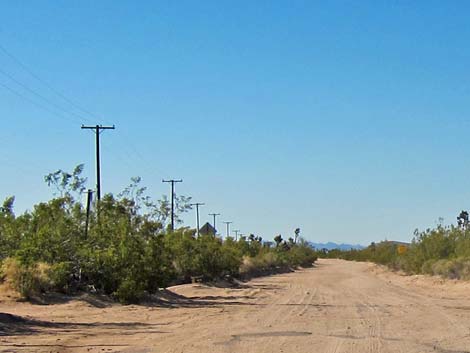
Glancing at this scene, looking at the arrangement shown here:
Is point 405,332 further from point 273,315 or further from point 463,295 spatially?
point 463,295

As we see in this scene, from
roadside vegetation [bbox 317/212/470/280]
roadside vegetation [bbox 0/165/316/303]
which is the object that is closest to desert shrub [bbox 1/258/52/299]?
roadside vegetation [bbox 0/165/316/303]

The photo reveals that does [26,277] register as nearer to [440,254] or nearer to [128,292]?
[128,292]

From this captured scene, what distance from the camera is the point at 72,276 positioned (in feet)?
120

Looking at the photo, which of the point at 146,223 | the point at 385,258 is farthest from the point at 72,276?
the point at 385,258

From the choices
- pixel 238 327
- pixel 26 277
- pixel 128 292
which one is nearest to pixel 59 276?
pixel 26 277

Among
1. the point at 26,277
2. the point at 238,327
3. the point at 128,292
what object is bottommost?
the point at 238,327

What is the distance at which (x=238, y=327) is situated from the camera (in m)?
24.2

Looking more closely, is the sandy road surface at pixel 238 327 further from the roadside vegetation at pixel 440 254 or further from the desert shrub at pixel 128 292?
the roadside vegetation at pixel 440 254

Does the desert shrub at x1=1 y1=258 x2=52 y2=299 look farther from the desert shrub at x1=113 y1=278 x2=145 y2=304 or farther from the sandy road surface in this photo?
the desert shrub at x1=113 y1=278 x2=145 y2=304

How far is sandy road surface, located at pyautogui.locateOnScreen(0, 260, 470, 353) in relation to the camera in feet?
63.8

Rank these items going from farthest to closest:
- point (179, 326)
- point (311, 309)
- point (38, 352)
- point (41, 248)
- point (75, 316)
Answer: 1. point (41, 248)
2. point (311, 309)
3. point (75, 316)
4. point (179, 326)
5. point (38, 352)

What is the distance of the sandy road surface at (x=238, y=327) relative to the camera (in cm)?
1945

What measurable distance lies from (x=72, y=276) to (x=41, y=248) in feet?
6.27

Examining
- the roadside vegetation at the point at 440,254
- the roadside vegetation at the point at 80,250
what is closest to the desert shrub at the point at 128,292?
the roadside vegetation at the point at 80,250
